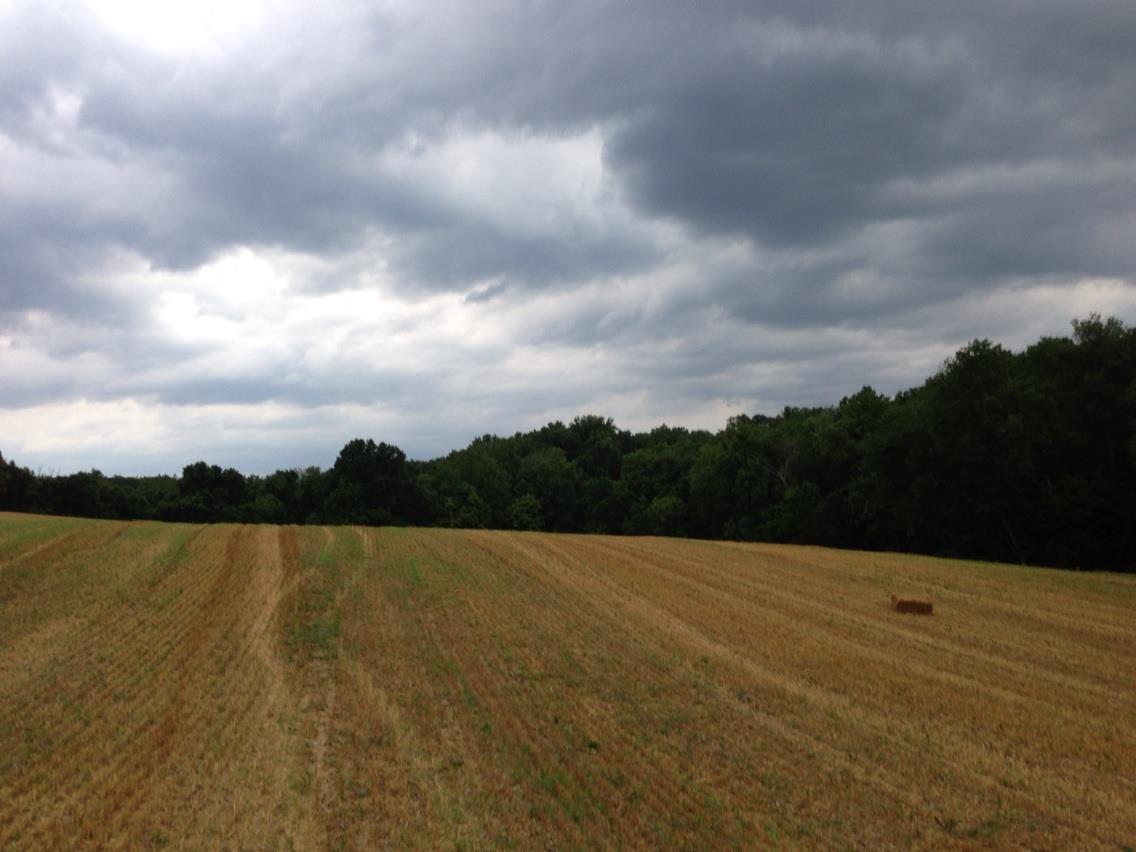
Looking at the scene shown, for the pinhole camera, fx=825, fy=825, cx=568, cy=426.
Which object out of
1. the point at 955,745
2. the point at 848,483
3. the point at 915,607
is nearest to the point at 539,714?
the point at 955,745

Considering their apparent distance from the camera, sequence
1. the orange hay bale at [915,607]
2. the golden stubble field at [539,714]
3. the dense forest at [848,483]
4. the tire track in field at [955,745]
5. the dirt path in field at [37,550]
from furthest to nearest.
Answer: the dense forest at [848,483] → the dirt path in field at [37,550] → the orange hay bale at [915,607] → the tire track in field at [955,745] → the golden stubble field at [539,714]

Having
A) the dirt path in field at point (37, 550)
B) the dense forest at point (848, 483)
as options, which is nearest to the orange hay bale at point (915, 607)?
the dense forest at point (848, 483)

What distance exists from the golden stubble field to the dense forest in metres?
18.9

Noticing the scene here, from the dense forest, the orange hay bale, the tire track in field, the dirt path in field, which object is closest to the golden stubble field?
the tire track in field

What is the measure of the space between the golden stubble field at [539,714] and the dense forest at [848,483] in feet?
62.0

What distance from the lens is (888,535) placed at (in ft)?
185

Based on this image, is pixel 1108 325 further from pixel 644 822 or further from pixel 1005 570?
pixel 644 822

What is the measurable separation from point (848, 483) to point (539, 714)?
53.4m

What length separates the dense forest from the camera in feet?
136

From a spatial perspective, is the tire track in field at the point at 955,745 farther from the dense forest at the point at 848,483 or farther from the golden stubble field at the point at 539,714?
the dense forest at the point at 848,483

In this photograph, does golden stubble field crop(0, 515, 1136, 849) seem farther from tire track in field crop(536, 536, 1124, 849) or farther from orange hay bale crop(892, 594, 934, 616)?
orange hay bale crop(892, 594, 934, 616)

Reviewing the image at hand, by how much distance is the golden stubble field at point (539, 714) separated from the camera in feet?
28.8

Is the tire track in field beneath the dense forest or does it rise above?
beneath

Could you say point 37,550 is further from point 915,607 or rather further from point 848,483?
point 848,483
